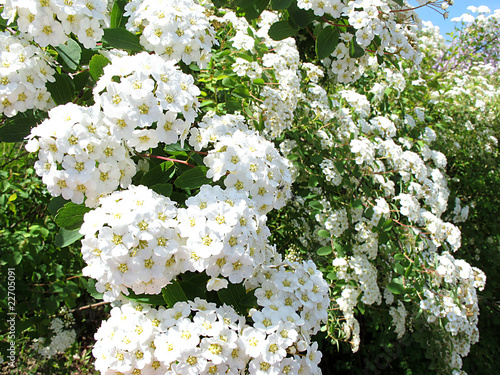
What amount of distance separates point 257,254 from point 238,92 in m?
1.20

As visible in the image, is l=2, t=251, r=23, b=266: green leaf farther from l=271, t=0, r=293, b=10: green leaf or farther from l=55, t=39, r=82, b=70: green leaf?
l=271, t=0, r=293, b=10: green leaf

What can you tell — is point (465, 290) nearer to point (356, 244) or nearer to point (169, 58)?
point (356, 244)

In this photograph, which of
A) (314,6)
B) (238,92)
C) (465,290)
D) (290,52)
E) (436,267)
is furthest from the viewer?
(465,290)

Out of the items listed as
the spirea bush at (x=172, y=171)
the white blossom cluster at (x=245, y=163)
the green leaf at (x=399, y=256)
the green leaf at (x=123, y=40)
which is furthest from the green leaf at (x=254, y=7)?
the green leaf at (x=399, y=256)

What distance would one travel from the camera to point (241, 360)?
1.11 m

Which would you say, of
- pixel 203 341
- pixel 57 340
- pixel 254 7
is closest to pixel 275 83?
pixel 254 7

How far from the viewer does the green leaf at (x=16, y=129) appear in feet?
4.77

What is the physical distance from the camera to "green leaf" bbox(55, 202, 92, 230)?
128 cm

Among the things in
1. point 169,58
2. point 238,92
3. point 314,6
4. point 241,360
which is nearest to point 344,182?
point 238,92

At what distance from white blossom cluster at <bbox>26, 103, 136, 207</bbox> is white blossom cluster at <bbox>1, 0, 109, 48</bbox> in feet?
1.06

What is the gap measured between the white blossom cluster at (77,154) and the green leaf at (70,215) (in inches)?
3.1

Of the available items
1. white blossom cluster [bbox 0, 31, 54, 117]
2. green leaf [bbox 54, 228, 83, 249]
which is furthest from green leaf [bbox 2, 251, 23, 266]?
white blossom cluster [bbox 0, 31, 54, 117]

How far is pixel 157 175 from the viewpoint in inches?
55.7

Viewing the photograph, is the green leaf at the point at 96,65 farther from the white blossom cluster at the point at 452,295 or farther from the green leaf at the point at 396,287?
the white blossom cluster at the point at 452,295
